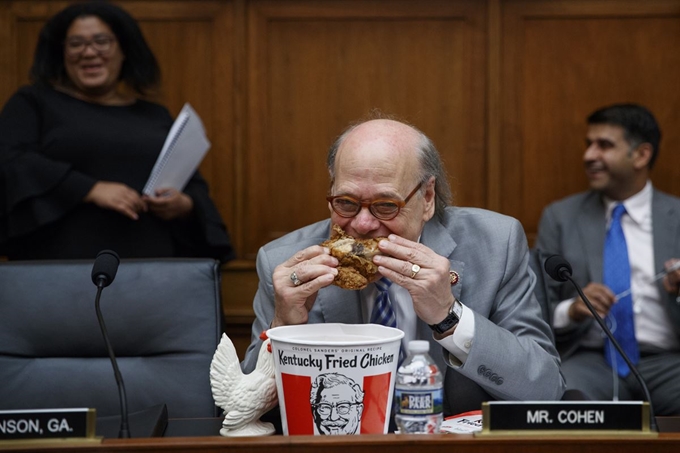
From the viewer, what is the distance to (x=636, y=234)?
10.7ft

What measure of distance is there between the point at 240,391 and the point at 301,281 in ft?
0.99

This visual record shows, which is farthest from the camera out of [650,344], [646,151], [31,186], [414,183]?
[646,151]

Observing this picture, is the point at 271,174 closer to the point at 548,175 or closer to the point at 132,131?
the point at 132,131

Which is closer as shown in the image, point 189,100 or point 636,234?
point 636,234

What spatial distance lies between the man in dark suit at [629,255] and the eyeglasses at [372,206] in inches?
55.8

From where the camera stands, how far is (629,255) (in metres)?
3.23

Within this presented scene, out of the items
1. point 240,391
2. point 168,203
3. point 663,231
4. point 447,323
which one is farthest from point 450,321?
point 663,231

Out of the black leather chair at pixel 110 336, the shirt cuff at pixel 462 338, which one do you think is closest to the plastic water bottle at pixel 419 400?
the shirt cuff at pixel 462 338

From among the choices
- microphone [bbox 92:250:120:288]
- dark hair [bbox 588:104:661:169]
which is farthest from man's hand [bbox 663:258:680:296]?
microphone [bbox 92:250:120:288]

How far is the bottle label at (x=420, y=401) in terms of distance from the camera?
4.41ft

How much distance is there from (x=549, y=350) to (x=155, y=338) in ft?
2.89

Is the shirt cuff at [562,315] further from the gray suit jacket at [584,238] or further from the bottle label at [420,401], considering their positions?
the bottle label at [420,401]

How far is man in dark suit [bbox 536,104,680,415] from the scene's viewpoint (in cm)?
305

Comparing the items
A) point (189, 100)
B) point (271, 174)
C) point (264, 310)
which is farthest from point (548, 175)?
point (264, 310)
